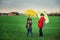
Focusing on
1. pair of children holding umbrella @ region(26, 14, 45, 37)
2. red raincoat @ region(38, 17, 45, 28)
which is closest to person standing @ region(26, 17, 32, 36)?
pair of children holding umbrella @ region(26, 14, 45, 37)

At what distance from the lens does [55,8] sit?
2.00 meters

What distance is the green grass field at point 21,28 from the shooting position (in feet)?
6.48

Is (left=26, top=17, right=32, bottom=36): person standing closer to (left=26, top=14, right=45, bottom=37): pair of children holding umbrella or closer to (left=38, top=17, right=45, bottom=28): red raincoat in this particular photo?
(left=26, top=14, right=45, bottom=37): pair of children holding umbrella

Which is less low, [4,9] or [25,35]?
[4,9]

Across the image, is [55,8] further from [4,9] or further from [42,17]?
[4,9]

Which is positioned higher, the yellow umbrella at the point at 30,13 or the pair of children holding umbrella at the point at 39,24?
the yellow umbrella at the point at 30,13

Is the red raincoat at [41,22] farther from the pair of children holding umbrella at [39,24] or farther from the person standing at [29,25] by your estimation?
the person standing at [29,25]

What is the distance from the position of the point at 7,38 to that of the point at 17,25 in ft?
0.72

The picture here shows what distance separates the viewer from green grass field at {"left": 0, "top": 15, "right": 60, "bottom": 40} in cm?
198

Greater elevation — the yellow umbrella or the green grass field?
the yellow umbrella

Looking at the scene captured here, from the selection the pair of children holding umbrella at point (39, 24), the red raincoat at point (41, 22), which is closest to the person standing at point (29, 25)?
the pair of children holding umbrella at point (39, 24)

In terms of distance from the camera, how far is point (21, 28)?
6.55ft

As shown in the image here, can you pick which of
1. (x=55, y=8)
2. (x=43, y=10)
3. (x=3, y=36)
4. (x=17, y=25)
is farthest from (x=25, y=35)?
(x=55, y=8)

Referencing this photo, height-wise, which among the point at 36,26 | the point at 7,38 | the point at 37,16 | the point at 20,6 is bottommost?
the point at 7,38
